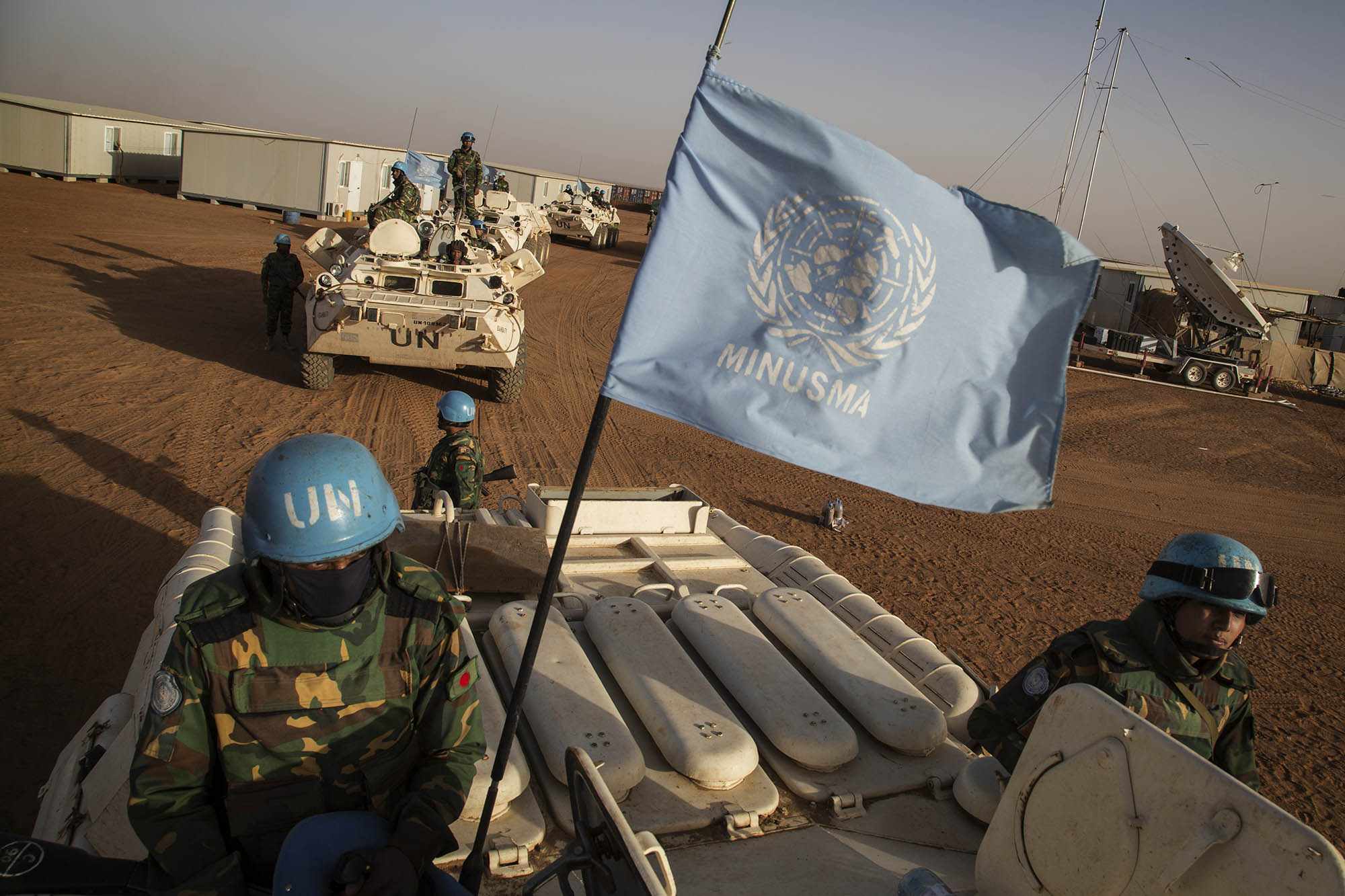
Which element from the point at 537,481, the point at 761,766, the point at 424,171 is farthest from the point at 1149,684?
the point at 424,171

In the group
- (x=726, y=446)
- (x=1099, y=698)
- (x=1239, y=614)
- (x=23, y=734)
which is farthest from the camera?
(x=726, y=446)

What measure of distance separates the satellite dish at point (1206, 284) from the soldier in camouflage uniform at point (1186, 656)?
Result: 2178 centimetres

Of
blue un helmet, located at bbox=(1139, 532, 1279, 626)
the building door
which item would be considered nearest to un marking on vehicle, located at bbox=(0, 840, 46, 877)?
blue un helmet, located at bbox=(1139, 532, 1279, 626)

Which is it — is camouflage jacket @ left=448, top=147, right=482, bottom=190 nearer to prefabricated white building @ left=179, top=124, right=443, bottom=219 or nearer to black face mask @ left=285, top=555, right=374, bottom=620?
prefabricated white building @ left=179, top=124, right=443, bottom=219

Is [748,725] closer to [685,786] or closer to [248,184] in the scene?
[685,786]

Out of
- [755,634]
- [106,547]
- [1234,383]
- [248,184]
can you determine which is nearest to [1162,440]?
[1234,383]

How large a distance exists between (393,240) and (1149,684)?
11.1 metres

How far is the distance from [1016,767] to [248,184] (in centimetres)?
3308

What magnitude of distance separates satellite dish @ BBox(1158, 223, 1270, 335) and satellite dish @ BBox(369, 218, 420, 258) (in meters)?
18.2

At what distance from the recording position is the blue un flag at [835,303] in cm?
248

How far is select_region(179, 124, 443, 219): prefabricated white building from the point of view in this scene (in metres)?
28.5

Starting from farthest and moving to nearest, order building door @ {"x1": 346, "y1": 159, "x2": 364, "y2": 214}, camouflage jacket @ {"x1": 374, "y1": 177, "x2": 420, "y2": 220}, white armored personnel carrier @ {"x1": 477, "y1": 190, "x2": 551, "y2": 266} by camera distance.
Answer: building door @ {"x1": 346, "y1": 159, "x2": 364, "y2": 214} → white armored personnel carrier @ {"x1": 477, "y1": 190, "x2": 551, "y2": 266} → camouflage jacket @ {"x1": 374, "y1": 177, "x2": 420, "y2": 220}

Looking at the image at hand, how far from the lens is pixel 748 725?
342cm

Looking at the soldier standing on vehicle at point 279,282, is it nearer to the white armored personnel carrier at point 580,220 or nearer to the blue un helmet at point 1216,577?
the blue un helmet at point 1216,577
